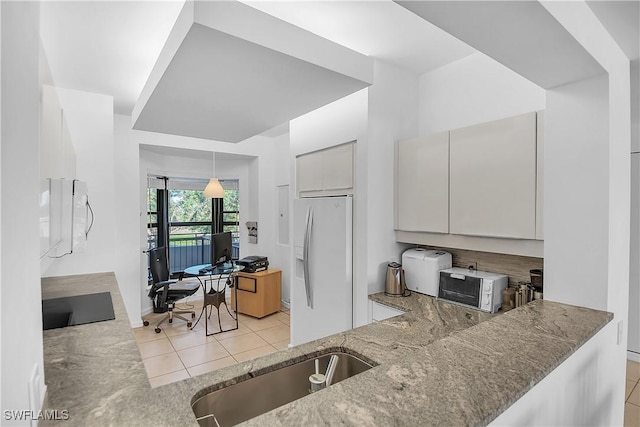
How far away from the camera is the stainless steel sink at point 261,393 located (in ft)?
3.64

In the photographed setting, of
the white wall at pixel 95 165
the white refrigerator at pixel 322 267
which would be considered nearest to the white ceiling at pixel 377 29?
the white refrigerator at pixel 322 267

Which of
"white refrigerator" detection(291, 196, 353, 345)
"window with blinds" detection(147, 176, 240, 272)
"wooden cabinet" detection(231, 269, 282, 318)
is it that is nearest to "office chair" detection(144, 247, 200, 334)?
"wooden cabinet" detection(231, 269, 282, 318)

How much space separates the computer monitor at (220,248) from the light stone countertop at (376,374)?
2979 millimetres

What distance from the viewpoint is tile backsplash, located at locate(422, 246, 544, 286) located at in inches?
95.1

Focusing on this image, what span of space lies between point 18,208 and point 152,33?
2033 mm

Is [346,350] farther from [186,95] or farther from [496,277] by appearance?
[186,95]

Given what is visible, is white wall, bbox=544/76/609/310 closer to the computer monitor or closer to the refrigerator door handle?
the refrigerator door handle

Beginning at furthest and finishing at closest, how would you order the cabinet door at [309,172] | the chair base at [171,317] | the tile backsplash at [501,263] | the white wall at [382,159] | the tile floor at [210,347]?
1. the chair base at [171,317]
2. the cabinet door at [309,172]
3. the tile floor at [210,347]
4. the white wall at [382,159]
5. the tile backsplash at [501,263]

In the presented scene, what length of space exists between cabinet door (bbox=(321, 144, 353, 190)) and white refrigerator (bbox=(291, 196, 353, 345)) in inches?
6.1

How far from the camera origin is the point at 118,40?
231 centimetres

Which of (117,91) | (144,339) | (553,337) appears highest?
(117,91)

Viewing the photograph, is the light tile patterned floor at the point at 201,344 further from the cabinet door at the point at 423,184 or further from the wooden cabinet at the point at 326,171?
the cabinet door at the point at 423,184

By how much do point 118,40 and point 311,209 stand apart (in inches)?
77.1

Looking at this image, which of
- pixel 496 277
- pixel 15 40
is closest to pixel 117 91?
pixel 15 40
